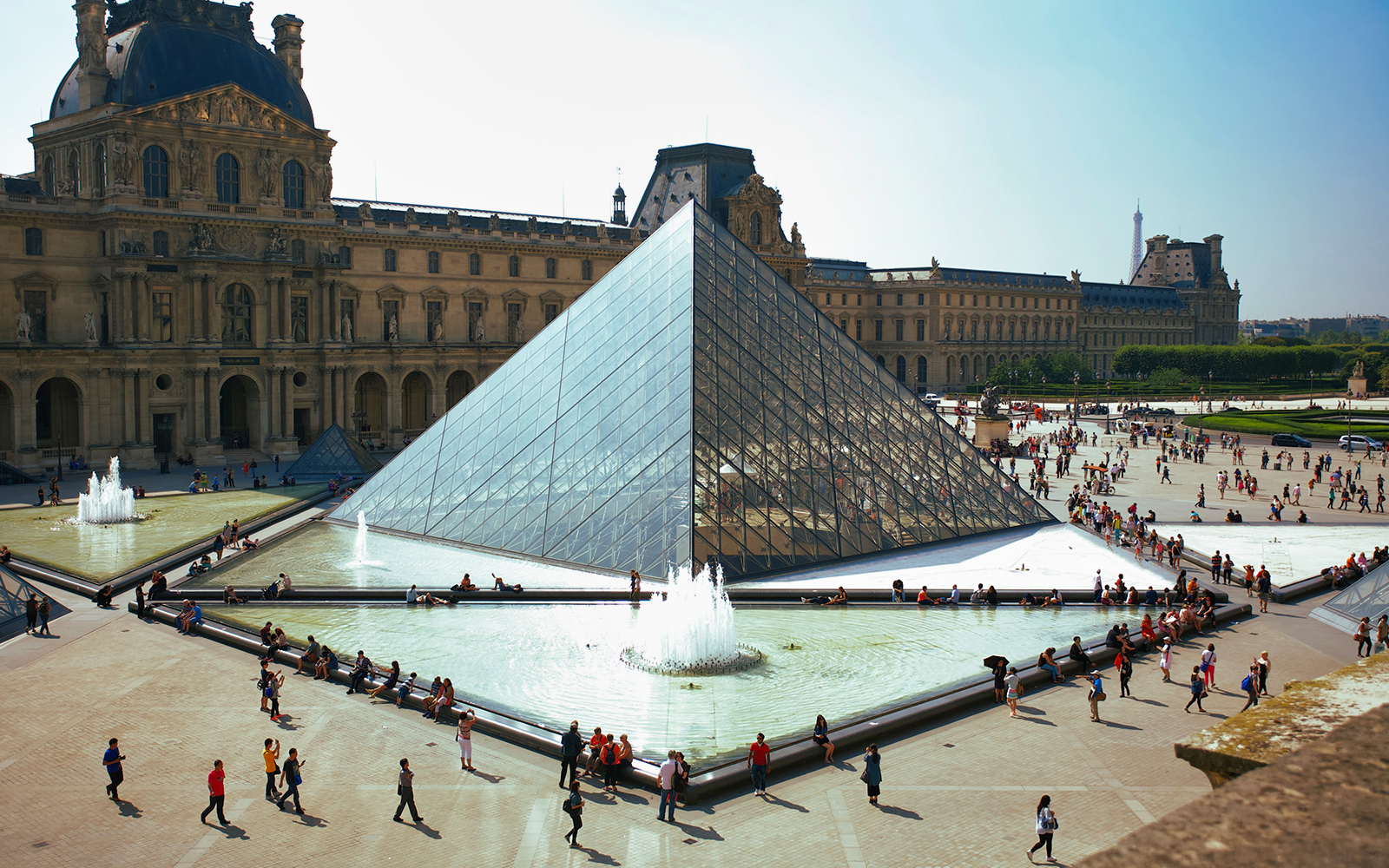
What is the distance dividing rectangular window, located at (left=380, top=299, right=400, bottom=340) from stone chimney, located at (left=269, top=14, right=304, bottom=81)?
34.3ft

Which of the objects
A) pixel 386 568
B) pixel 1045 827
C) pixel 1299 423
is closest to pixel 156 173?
pixel 386 568

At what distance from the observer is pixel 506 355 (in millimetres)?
53406

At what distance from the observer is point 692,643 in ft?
53.1

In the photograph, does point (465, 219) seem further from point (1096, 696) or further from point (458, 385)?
point (1096, 696)

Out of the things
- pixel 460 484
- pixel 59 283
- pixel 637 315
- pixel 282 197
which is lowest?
pixel 460 484

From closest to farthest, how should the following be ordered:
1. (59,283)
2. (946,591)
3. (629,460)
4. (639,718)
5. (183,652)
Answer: (639,718) → (183,652) → (946,591) → (629,460) → (59,283)

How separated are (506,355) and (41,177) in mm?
20726

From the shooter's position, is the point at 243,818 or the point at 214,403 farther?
the point at 214,403

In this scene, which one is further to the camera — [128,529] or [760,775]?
[128,529]

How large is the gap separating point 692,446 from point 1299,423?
45.4 m

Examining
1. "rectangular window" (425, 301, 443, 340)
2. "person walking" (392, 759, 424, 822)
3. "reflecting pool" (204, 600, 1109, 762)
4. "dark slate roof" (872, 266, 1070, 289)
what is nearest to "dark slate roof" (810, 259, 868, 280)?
"dark slate roof" (872, 266, 1070, 289)

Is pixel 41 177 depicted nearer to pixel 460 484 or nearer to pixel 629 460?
pixel 460 484

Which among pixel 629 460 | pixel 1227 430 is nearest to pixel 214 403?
pixel 629 460

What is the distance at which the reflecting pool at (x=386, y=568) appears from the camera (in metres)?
21.5
